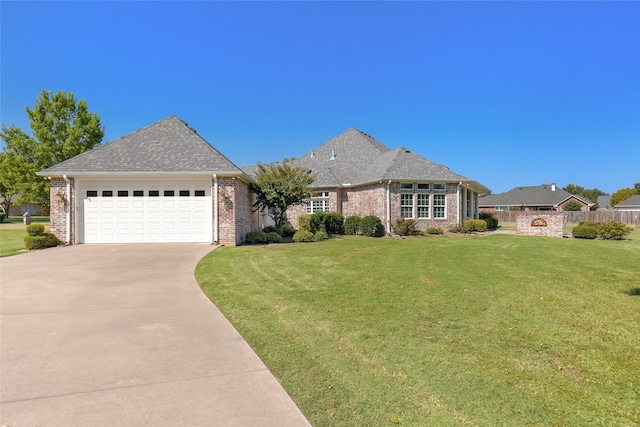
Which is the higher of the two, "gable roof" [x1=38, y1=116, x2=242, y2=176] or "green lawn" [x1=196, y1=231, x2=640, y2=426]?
"gable roof" [x1=38, y1=116, x2=242, y2=176]

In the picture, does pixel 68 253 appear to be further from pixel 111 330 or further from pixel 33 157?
pixel 33 157

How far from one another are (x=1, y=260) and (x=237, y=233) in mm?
7523

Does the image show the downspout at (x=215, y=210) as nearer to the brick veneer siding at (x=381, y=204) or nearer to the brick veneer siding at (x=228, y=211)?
the brick veneer siding at (x=228, y=211)

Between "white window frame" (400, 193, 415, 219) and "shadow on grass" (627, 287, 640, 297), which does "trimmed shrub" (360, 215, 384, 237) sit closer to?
"white window frame" (400, 193, 415, 219)

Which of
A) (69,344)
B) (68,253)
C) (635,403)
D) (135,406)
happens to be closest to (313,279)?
(69,344)

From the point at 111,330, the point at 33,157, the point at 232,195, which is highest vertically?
the point at 33,157

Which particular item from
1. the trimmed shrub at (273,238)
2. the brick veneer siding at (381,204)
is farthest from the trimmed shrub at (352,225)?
the trimmed shrub at (273,238)

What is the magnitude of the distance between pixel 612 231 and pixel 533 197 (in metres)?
37.7

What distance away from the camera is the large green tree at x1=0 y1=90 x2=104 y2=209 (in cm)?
2991

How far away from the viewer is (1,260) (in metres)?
10.4

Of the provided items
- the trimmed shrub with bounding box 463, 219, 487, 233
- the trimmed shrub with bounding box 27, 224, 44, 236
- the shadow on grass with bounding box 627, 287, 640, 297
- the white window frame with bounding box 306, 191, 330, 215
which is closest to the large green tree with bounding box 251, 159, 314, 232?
the white window frame with bounding box 306, 191, 330, 215

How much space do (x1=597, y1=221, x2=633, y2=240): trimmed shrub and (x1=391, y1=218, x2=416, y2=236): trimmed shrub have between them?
10008 mm

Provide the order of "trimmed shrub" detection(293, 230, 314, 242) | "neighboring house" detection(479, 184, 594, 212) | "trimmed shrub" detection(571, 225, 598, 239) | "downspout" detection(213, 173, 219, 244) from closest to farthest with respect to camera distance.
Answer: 1. "downspout" detection(213, 173, 219, 244)
2. "trimmed shrub" detection(293, 230, 314, 242)
3. "trimmed shrub" detection(571, 225, 598, 239)
4. "neighboring house" detection(479, 184, 594, 212)

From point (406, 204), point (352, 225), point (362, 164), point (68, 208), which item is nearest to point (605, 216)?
point (406, 204)
